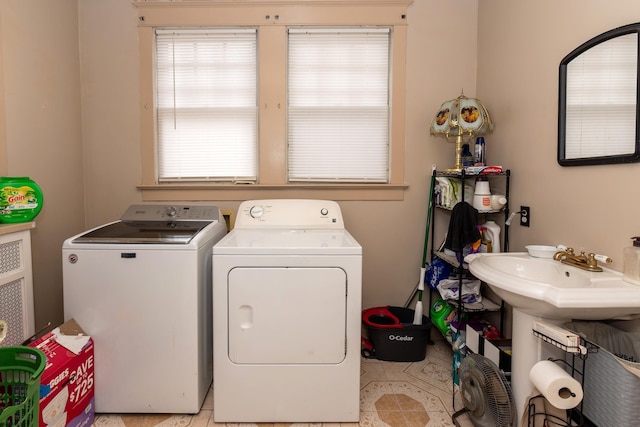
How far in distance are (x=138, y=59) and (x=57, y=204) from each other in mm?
1156

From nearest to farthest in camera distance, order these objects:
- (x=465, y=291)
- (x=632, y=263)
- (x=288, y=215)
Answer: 1. (x=632, y=263)
2. (x=465, y=291)
3. (x=288, y=215)

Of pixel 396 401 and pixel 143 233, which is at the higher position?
pixel 143 233

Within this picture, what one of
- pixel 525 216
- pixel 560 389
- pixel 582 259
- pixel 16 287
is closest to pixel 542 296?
pixel 560 389

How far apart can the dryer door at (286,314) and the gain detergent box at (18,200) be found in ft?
3.47

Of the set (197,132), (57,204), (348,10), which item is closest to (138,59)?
(197,132)

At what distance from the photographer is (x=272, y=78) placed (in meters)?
2.60

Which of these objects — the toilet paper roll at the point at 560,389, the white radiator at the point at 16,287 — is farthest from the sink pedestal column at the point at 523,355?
the white radiator at the point at 16,287

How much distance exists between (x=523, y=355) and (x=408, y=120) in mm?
1734

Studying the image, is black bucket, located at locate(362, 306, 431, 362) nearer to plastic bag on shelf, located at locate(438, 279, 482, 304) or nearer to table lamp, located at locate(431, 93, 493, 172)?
plastic bag on shelf, located at locate(438, 279, 482, 304)

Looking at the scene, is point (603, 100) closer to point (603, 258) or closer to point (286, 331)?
point (603, 258)

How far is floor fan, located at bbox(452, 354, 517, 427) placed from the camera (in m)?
1.51

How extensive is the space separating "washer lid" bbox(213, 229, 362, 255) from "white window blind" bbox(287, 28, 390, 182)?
0.72 metres

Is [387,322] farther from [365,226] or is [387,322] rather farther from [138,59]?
[138,59]

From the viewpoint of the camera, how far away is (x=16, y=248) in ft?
5.67
